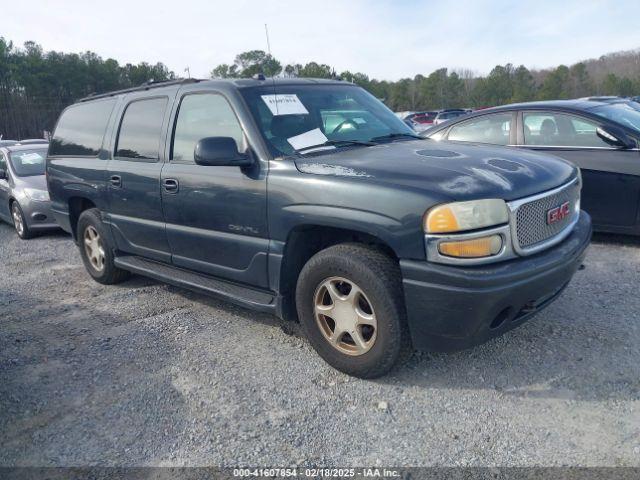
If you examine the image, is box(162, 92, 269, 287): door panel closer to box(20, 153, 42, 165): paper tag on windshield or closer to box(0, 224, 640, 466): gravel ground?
box(0, 224, 640, 466): gravel ground

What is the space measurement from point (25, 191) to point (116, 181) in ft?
14.7

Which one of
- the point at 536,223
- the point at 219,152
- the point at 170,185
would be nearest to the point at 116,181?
the point at 170,185

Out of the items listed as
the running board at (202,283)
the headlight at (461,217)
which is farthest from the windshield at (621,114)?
the running board at (202,283)

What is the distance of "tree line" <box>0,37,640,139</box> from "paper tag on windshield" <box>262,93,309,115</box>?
3120 centimetres

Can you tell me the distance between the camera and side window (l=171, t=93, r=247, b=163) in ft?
12.4

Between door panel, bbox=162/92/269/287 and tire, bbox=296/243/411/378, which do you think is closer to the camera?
tire, bbox=296/243/411/378

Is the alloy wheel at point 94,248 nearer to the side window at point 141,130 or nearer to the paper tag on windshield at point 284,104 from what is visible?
the side window at point 141,130

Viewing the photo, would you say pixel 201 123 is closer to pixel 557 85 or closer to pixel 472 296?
pixel 472 296

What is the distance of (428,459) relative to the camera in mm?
2545

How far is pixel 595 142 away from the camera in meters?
5.64

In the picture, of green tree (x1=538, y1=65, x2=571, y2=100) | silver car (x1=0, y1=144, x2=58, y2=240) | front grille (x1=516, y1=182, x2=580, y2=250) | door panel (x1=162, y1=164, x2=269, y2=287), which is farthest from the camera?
green tree (x1=538, y1=65, x2=571, y2=100)

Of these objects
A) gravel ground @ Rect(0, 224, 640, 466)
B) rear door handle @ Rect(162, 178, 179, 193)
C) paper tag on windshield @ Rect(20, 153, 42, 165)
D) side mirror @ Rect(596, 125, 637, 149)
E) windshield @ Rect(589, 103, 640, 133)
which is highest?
paper tag on windshield @ Rect(20, 153, 42, 165)

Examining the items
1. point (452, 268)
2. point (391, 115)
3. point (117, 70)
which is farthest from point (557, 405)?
point (117, 70)

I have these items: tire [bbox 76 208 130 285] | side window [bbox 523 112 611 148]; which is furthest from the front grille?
tire [bbox 76 208 130 285]
